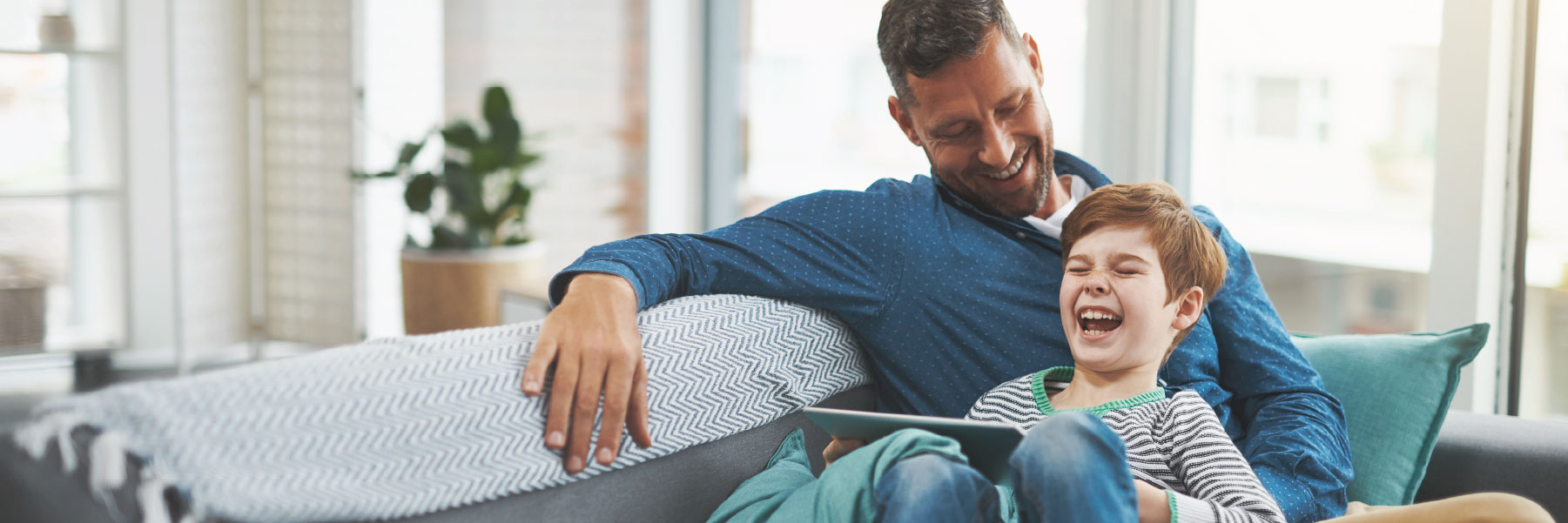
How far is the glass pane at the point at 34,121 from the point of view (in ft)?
10.7

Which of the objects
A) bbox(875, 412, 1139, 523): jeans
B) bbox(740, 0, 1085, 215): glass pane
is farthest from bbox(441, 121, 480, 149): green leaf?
bbox(875, 412, 1139, 523): jeans

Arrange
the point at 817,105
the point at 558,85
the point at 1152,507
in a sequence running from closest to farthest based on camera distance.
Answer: the point at 1152,507 → the point at 817,105 → the point at 558,85

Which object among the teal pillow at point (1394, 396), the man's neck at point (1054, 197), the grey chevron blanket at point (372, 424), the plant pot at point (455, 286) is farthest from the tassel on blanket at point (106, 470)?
the plant pot at point (455, 286)

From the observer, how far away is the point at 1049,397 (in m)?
1.29

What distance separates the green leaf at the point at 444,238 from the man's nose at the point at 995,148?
214 centimetres

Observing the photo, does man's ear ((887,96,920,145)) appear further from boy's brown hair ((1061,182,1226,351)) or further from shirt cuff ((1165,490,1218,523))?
shirt cuff ((1165,490,1218,523))

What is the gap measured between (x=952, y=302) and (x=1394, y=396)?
1.80 feet

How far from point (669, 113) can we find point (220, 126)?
4.74ft

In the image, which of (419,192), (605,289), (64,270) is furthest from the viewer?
(64,270)

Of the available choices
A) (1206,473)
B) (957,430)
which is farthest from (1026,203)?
(957,430)

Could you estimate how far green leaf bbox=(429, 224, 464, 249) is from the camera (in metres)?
3.22

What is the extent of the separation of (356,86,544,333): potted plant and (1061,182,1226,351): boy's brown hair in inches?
88.2

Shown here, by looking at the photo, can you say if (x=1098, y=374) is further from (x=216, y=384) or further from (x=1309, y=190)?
(x=1309, y=190)

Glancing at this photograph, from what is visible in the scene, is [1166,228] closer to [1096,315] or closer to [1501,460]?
[1096,315]
